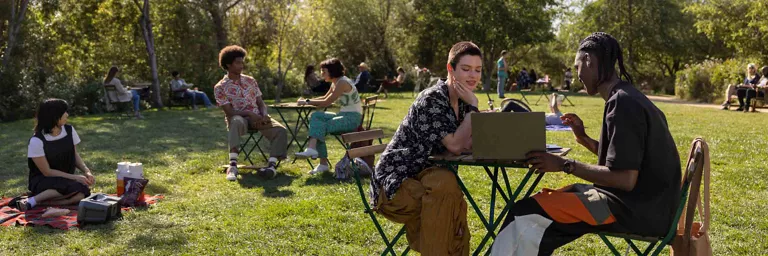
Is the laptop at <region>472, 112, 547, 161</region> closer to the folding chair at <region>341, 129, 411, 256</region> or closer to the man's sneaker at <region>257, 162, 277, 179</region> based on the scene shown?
the folding chair at <region>341, 129, 411, 256</region>

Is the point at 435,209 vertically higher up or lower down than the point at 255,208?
higher up

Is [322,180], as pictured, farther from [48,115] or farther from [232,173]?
[48,115]

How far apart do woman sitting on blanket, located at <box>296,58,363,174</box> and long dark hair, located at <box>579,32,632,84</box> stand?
4.77 meters

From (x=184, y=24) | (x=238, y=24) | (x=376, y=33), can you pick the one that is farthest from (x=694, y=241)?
(x=376, y=33)

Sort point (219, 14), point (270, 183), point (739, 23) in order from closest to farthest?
point (270, 183)
point (739, 23)
point (219, 14)

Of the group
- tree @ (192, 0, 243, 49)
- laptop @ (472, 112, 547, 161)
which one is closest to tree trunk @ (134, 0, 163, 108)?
tree @ (192, 0, 243, 49)

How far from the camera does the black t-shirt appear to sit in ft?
9.04

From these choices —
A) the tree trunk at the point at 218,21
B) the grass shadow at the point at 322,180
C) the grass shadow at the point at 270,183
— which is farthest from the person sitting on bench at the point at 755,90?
the tree trunk at the point at 218,21

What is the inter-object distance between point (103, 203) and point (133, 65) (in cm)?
2197

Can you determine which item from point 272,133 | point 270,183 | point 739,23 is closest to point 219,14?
point 739,23

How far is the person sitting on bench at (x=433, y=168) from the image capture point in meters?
3.35

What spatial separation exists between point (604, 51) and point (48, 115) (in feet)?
15.6

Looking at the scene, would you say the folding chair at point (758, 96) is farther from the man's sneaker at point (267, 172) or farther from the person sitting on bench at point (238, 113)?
the man's sneaker at point (267, 172)

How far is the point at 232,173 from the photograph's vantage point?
745 centimetres
